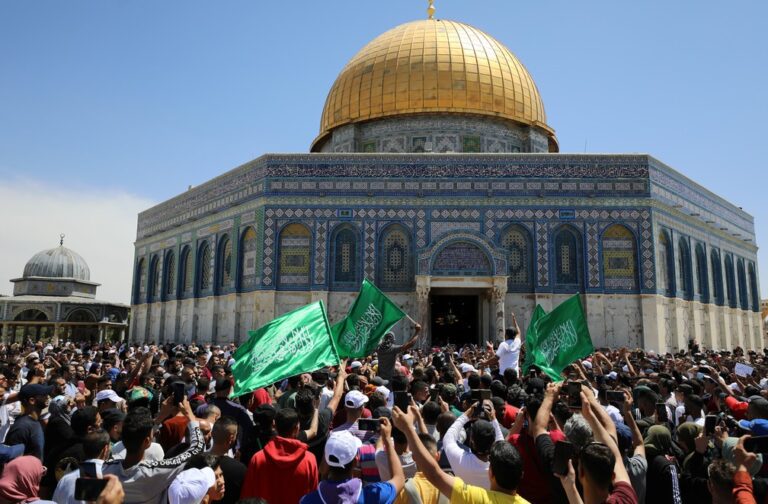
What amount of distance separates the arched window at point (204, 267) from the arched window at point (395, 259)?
9483 millimetres

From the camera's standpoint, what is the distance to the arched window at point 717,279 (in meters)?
31.1

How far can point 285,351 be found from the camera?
20.7ft

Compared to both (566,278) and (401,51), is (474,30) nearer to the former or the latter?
(401,51)

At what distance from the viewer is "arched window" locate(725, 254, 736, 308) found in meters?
32.4

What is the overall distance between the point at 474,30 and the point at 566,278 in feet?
52.1

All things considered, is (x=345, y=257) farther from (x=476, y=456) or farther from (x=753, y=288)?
(x=753, y=288)

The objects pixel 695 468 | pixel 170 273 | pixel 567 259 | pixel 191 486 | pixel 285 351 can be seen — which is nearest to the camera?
pixel 191 486

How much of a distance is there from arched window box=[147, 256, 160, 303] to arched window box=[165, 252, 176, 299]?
1.20m

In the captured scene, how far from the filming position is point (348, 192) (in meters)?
26.3

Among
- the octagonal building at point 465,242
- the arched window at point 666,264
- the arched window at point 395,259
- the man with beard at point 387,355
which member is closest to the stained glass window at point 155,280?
the octagonal building at point 465,242

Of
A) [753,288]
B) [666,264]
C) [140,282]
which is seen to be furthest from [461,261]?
[140,282]

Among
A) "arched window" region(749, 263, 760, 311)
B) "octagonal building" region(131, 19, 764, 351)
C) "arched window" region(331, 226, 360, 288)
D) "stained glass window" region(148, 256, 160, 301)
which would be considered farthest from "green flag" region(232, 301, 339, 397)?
"arched window" region(749, 263, 760, 311)

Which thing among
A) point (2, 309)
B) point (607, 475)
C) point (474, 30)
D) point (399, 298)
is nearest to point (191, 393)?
point (607, 475)

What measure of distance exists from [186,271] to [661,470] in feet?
100
